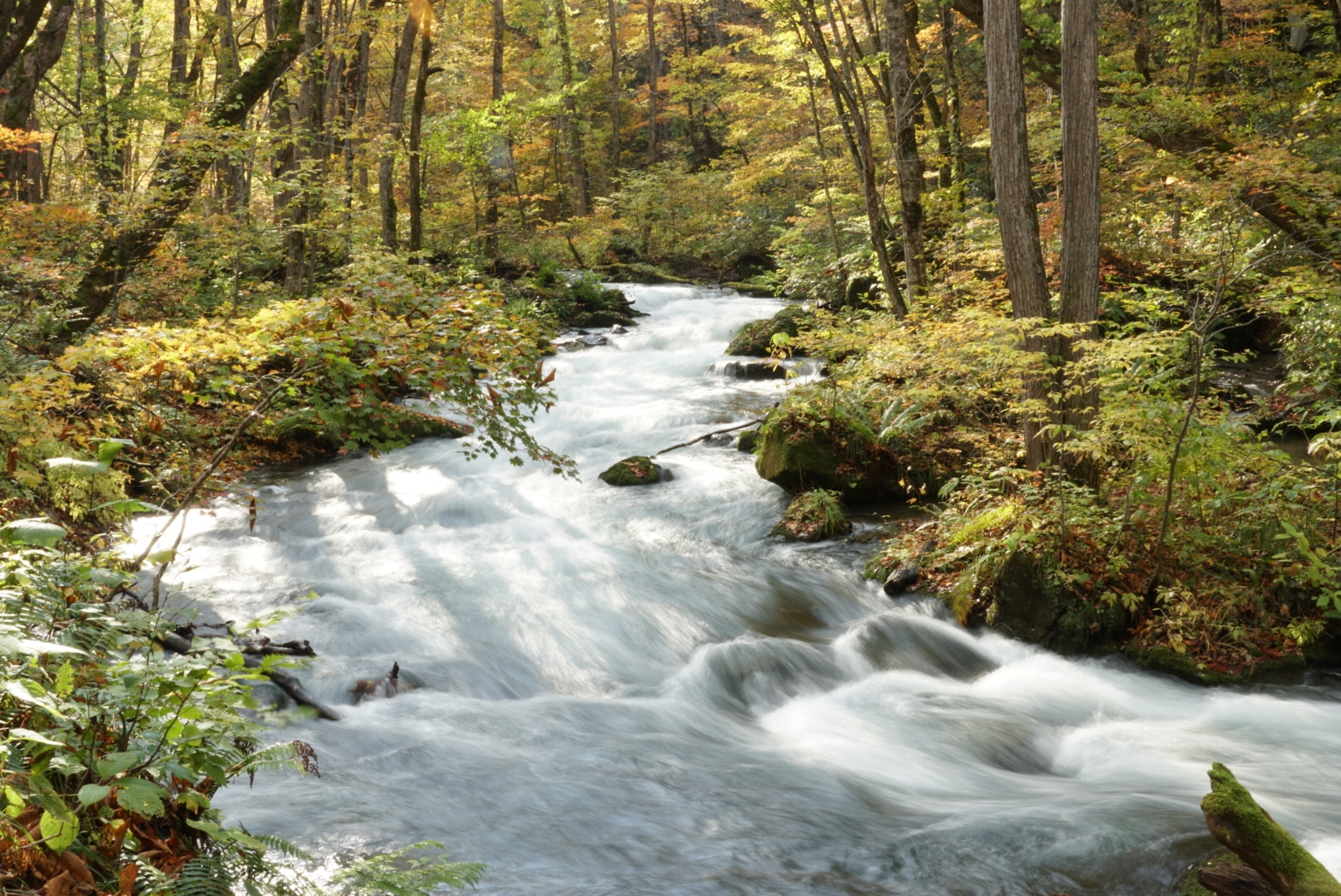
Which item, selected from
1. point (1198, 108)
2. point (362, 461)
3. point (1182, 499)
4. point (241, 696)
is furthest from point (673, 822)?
point (1198, 108)

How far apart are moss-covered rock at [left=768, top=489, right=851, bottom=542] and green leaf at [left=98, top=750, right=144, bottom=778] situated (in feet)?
25.0

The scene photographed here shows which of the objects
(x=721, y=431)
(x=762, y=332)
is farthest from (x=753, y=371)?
(x=721, y=431)

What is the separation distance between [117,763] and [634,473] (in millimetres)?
9075

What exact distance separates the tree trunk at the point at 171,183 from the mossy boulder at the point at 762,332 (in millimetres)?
9298

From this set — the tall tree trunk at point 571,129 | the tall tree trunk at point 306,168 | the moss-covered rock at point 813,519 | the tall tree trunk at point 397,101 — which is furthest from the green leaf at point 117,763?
the tall tree trunk at point 571,129

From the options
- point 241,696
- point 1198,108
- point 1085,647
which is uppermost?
point 1198,108

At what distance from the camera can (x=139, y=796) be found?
6.69 ft

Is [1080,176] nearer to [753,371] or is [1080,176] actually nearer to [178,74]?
[753,371]

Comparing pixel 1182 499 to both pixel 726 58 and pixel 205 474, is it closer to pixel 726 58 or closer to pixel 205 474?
pixel 205 474

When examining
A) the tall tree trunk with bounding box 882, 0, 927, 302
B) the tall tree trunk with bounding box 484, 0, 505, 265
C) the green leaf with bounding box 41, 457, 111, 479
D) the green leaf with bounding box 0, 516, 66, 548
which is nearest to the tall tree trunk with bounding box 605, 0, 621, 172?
the tall tree trunk with bounding box 484, 0, 505, 265

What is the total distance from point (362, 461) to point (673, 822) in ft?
29.7

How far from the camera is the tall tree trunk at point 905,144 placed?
433 inches

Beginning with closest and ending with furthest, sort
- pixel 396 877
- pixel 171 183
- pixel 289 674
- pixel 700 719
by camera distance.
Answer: pixel 396 877 → pixel 289 674 → pixel 700 719 → pixel 171 183

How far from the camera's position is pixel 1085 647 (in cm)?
668
